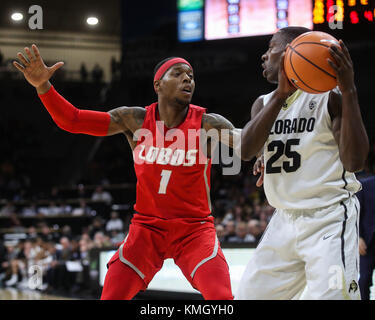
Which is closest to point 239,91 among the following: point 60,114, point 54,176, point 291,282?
point 54,176

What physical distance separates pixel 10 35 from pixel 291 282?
19.2 m

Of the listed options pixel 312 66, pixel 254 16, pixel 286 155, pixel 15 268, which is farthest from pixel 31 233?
pixel 312 66

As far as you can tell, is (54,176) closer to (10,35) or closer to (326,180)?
(10,35)

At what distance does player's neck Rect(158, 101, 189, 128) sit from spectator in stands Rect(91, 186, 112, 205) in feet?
34.6

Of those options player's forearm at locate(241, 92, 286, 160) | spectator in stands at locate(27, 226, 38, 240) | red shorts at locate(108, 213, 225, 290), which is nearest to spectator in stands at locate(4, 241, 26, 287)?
spectator in stands at locate(27, 226, 38, 240)

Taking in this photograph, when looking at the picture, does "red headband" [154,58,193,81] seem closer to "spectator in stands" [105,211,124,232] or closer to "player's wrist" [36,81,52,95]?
"player's wrist" [36,81,52,95]

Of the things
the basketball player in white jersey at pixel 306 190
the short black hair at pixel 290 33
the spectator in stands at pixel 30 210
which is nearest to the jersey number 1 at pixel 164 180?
the basketball player in white jersey at pixel 306 190

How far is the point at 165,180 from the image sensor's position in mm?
3492

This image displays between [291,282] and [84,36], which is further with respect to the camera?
[84,36]

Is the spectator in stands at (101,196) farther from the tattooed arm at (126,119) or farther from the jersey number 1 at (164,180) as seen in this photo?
the jersey number 1 at (164,180)

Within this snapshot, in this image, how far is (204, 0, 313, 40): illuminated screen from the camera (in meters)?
10.9

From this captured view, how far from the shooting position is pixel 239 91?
14961 millimetres

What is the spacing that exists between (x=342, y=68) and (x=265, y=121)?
419 mm
